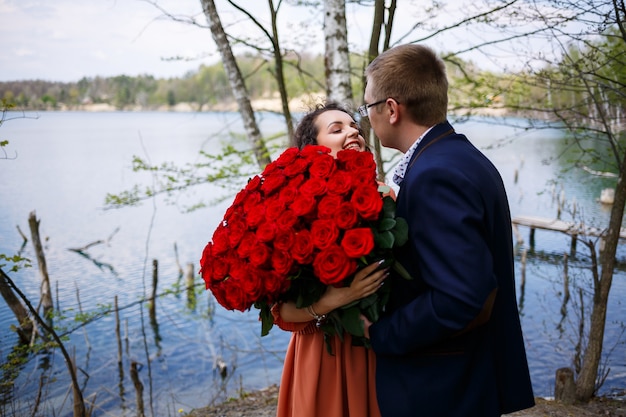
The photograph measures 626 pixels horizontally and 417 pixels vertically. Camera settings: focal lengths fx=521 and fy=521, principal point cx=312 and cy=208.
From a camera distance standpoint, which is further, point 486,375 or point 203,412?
point 203,412

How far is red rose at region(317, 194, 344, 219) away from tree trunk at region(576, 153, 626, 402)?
452 centimetres

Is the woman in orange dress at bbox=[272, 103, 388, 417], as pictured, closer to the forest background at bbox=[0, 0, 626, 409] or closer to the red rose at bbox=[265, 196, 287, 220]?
the red rose at bbox=[265, 196, 287, 220]

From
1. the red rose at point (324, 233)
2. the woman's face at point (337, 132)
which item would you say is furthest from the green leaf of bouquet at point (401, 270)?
the woman's face at point (337, 132)

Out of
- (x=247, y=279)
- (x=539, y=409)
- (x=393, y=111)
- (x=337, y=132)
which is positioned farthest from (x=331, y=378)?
(x=539, y=409)

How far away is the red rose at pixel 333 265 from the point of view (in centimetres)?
186

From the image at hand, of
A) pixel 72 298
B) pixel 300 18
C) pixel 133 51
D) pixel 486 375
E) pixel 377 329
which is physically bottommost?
pixel 72 298

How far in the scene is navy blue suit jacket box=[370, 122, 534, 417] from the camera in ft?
5.66

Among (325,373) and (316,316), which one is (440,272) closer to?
(316,316)

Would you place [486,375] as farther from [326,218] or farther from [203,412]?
[203,412]

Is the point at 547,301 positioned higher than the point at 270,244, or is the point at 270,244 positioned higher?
the point at 270,244

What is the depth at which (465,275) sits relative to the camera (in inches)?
67.0

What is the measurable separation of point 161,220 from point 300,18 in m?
19.5

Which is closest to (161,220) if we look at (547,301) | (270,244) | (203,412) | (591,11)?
(547,301)

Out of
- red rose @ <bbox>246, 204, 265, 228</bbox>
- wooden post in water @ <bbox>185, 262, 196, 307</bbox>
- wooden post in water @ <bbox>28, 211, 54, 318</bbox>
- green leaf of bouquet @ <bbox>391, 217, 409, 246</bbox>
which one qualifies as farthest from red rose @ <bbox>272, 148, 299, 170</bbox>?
wooden post in water @ <bbox>28, 211, 54, 318</bbox>
